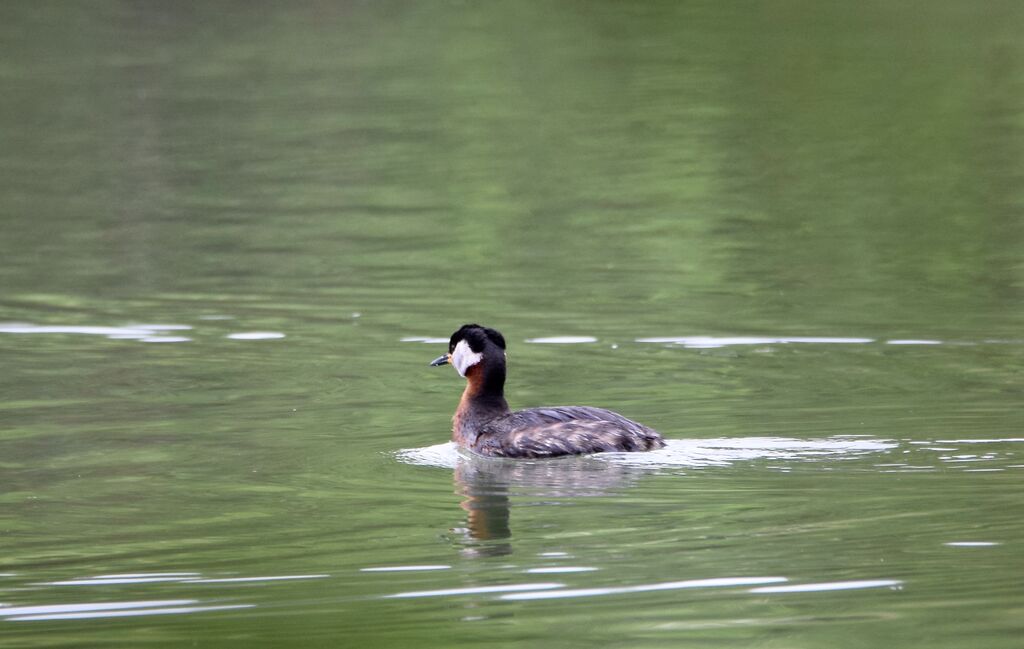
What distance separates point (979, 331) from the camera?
595 inches

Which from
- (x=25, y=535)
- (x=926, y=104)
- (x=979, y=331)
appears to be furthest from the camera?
(x=926, y=104)

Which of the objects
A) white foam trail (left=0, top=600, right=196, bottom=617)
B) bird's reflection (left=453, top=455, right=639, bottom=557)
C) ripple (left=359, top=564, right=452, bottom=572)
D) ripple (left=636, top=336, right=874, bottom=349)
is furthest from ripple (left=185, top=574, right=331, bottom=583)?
ripple (left=636, top=336, right=874, bottom=349)

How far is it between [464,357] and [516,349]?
277 cm

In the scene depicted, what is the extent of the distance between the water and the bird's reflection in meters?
0.04

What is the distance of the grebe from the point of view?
11.1m

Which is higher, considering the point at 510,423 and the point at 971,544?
the point at 510,423

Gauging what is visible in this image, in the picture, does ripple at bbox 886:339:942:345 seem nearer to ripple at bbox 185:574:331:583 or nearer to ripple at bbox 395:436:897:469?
ripple at bbox 395:436:897:469

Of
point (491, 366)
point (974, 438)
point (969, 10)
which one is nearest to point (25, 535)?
point (491, 366)

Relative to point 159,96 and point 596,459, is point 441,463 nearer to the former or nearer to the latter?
point 596,459

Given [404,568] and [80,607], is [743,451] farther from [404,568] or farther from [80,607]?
[80,607]

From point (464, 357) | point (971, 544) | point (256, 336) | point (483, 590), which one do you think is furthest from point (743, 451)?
point (256, 336)

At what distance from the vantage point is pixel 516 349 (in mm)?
15016

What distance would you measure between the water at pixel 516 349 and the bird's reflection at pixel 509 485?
0.12 ft

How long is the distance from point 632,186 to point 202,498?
48.0ft
